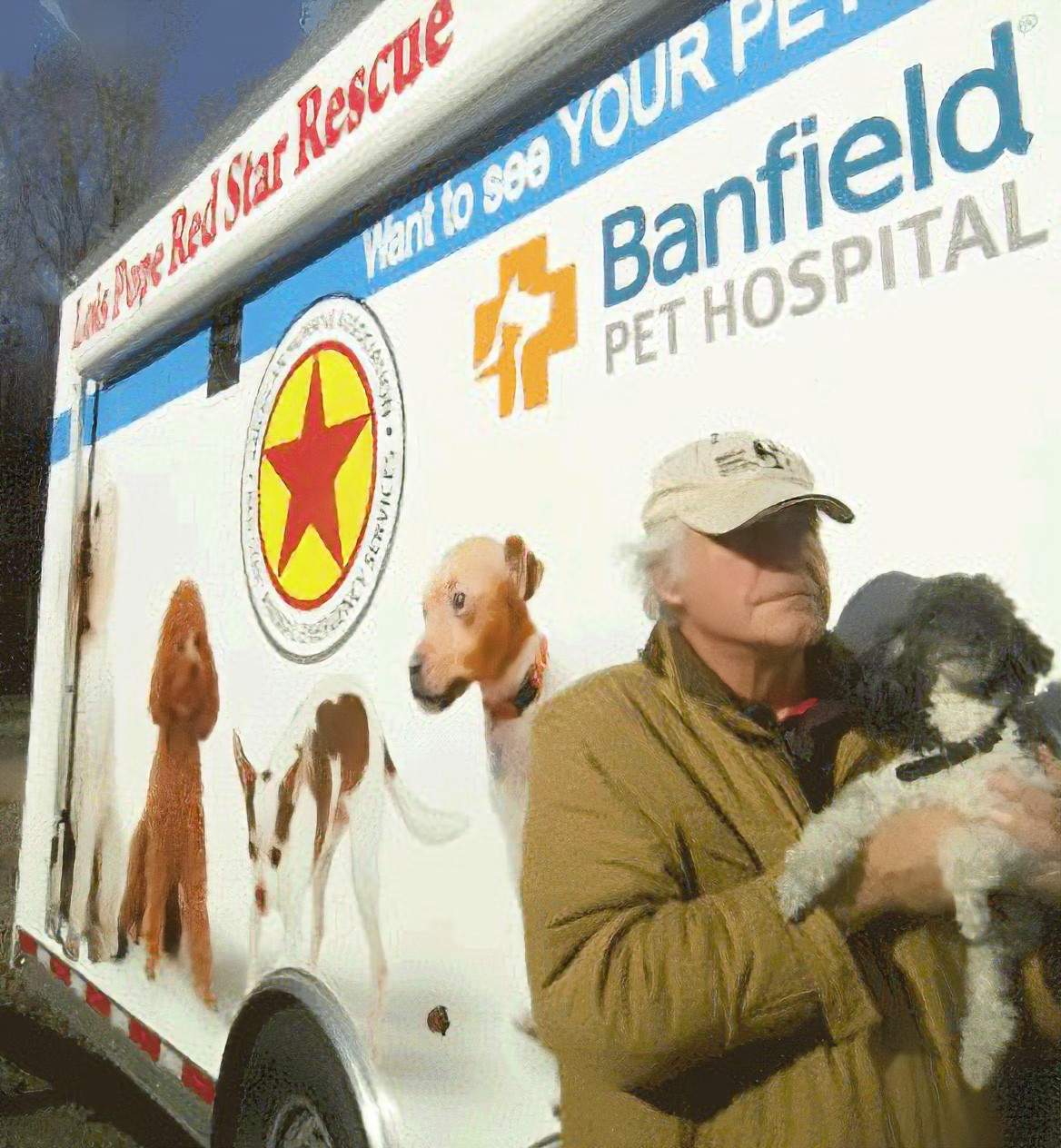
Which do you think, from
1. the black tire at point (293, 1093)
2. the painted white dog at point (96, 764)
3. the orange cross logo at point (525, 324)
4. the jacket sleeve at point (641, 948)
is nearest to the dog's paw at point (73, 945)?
the painted white dog at point (96, 764)

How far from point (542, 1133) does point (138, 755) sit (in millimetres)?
1722

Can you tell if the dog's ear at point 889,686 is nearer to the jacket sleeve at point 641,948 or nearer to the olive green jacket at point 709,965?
the olive green jacket at point 709,965

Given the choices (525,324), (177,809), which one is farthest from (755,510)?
(177,809)

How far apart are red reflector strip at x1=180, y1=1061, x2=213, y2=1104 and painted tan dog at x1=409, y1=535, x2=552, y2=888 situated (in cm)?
123

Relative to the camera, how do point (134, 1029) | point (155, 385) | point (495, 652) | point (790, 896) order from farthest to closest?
point (155, 385), point (134, 1029), point (495, 652), point (790, 896)

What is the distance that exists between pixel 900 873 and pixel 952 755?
0.14 meters

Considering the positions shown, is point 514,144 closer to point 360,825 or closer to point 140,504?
point 360,825

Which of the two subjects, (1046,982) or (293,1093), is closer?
(1046,982)

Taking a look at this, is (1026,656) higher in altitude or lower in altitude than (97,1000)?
higher

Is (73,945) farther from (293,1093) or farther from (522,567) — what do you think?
(522,567)

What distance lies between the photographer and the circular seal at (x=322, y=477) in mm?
2018

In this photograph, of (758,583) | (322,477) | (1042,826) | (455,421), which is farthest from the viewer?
(322,477)

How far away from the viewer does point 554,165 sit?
5.51 feet

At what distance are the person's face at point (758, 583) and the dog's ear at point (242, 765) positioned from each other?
1282 millimetres
